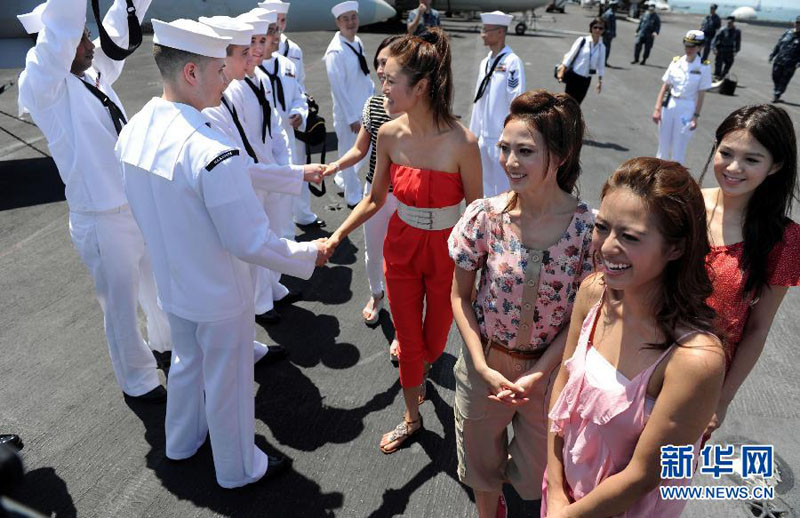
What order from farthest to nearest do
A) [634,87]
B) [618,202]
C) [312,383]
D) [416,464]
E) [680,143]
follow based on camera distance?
[634,87] → [680,143] → [312,383] → [416,464] → [618,202]

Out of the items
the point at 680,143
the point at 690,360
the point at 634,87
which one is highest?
the point at 690,360

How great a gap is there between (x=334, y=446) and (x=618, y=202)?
7.54ft

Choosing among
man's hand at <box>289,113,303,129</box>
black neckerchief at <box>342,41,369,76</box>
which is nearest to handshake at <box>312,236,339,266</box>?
man's hand at <box>289,113,303,129</box>

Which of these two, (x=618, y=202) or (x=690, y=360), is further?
(x=618, y=202)

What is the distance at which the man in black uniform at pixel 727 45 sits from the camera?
49.7ft

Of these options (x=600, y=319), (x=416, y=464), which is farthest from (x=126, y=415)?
(x=600, y=319)

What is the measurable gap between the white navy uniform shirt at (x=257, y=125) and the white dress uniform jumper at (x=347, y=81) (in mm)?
1613

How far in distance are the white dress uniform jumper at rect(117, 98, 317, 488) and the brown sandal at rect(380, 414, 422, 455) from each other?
28.7 inches

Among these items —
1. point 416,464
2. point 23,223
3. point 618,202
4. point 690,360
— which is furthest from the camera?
point 23,223

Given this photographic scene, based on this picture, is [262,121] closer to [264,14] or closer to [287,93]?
[264,14]

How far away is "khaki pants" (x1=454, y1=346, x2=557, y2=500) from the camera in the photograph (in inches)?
84.2

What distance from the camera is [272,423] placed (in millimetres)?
3266

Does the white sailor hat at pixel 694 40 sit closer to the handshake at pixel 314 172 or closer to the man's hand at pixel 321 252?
the handshake at pixel 314 172

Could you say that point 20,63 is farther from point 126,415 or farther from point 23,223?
point 126,415
